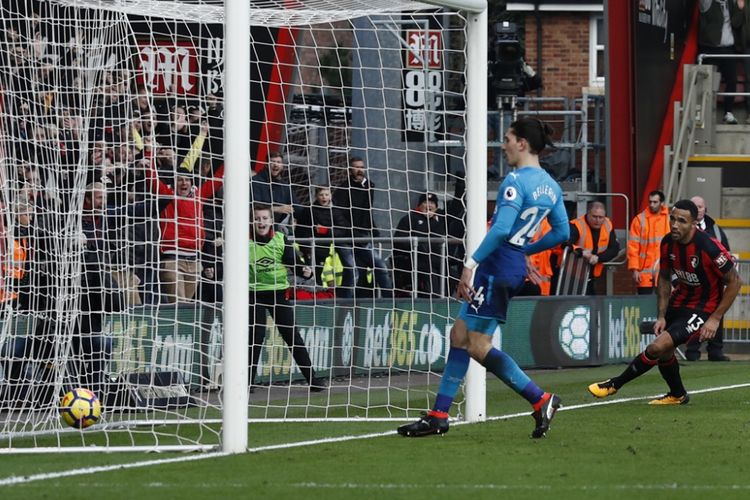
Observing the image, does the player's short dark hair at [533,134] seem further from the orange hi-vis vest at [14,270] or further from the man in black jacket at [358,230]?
the man in black jacket at [358,230]

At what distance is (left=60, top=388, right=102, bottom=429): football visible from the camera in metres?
9.56

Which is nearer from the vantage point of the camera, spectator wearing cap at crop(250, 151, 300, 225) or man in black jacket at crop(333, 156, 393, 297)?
spectator wearing cap at crop(250, 151, 300, 225)

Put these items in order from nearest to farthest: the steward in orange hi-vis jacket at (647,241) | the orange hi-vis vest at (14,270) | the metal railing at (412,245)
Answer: the orange hi-vis vest at (14,270) → the metal railing at (412,245) → the steward in orange hi-vis jacket at (647,241)

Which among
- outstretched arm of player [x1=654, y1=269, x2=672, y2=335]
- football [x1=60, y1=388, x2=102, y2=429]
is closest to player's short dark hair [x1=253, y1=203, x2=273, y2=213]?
outstretched arm of player [x1=654, y1=269, x2=672, y2=335]

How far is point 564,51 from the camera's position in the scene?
36156 mm

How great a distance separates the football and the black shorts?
196 inches

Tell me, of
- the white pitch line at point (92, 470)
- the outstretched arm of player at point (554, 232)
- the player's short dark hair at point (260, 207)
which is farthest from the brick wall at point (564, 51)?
the white pitch line at point (92, 470)

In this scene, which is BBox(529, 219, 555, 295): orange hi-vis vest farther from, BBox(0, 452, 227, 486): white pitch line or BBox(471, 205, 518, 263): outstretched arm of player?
BBox(0, 452, 227, 486): white pitch line

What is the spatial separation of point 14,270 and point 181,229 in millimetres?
1948

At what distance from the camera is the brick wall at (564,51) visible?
36.0m

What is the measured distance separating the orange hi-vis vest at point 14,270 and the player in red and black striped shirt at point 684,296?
4.60m

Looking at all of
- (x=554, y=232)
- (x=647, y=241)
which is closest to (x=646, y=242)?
(x=647, y=241)

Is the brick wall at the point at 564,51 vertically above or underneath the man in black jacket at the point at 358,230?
above

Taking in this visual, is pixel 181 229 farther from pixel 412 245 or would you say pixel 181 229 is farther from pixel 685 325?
pixel 685 325
